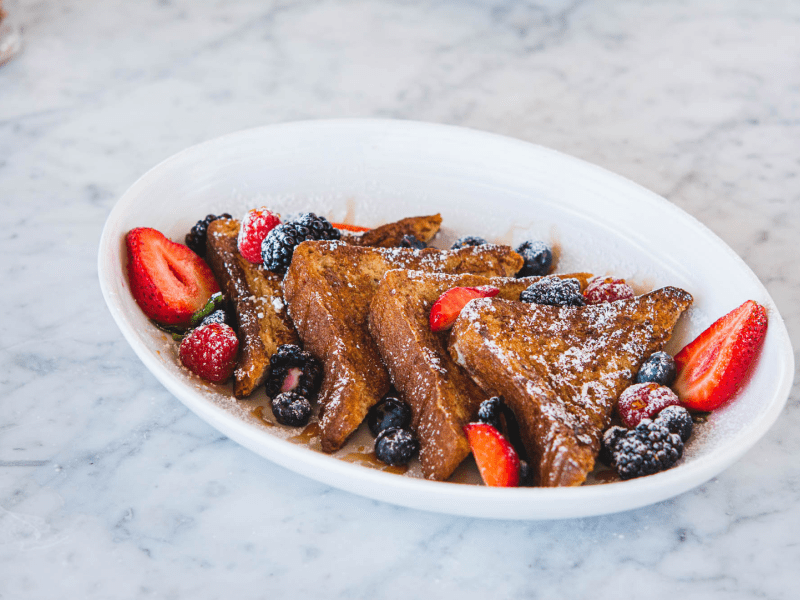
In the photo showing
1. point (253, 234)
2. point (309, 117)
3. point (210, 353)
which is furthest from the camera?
point (309, 117)

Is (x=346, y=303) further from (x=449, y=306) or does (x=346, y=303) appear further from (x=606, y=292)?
(x=606, y=292)

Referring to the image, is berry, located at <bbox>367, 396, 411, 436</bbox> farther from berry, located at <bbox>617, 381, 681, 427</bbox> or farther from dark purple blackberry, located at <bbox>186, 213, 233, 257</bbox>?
dark purple blackberry, located at <bbox>186, 213, 233, 257</bbox>

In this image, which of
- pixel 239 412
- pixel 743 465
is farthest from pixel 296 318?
pixel 743 465

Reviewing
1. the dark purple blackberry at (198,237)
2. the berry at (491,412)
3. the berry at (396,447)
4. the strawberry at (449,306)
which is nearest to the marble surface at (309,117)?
the berry at (396,447)

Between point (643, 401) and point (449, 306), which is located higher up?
point (449, 306)

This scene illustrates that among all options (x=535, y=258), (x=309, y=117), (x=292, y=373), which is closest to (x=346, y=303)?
(x=292, y=373)

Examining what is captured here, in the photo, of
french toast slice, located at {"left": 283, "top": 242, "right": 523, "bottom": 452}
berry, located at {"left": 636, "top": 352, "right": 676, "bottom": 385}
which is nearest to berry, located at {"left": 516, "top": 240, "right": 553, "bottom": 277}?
french toast slice, located at {"left": 283, "top": 242, "right": 523, "bottom": 452}
